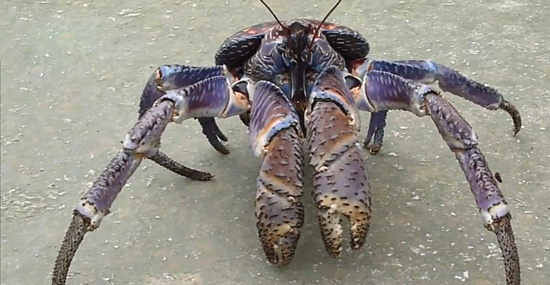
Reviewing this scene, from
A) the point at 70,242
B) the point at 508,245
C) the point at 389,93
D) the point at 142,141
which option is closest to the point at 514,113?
the point at 389,93

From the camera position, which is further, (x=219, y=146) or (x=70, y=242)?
(x=219, y=146)

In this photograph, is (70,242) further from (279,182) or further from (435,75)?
(435,75)

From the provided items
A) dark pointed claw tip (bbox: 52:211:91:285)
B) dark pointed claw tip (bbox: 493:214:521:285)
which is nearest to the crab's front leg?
dark pointed claw tip (bbox: 52:211:91:285)

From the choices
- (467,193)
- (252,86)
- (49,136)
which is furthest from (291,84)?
(49,136)

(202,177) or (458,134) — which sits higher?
(458,134)

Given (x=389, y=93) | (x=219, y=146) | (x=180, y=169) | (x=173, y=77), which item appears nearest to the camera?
(x=389, y=93)

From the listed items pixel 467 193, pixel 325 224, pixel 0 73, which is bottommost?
pixel 0 73

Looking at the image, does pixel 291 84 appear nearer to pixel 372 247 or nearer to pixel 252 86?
pixel 252 86
